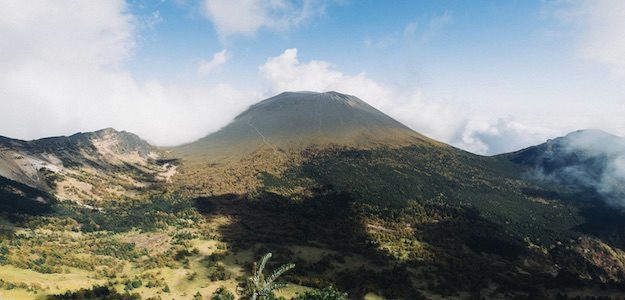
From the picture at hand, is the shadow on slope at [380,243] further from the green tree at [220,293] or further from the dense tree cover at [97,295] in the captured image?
the dense tree cover at [97,295]

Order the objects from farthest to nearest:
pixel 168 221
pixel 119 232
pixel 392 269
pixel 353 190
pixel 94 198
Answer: pixel 353 190
pixel 94 198
pixel 168 221
pixel 119 232
pixel 392 269

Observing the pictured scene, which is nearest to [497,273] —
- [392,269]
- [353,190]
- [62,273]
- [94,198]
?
[392,269]

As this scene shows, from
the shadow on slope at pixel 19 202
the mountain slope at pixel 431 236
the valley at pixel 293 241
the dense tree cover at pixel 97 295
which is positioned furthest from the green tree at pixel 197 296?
the shadow on slope at pixel 19 202

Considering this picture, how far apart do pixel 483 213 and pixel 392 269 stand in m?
86.9

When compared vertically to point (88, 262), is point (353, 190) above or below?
above

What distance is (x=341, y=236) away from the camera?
470 ft

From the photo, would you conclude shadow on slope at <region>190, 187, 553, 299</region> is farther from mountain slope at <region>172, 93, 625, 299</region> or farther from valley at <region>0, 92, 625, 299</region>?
valley at <region>0, 92, 625, 299</region>

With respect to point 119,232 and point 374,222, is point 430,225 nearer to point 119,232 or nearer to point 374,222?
point 374,222

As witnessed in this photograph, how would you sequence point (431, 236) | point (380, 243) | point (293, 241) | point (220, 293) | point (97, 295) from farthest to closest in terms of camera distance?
1. point (431, 236)
2. point (380, 243)
3. point (293, 241)
4. point (220, 293)
5. point (97, 295)

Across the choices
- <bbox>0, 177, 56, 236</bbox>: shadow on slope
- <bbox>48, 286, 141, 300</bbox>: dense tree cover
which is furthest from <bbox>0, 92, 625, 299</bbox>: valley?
<bbox>48, 286, 141, 300</bbox>: dense tree cover

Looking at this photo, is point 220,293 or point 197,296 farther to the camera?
point 220,293


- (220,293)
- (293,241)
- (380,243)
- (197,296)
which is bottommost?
(197,296)

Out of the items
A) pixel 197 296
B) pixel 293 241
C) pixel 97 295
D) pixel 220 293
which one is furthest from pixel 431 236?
pixel 97 295

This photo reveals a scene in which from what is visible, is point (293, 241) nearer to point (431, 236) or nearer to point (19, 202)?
point (431, 236)
